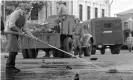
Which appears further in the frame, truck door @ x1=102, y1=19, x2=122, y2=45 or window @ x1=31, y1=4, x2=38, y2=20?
window @ x1=31, y1=4, x2=38, y2=20

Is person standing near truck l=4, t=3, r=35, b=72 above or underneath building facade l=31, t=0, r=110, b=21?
underneath

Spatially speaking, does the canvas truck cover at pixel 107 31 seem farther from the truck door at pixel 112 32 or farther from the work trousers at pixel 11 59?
the work trousers at pixel 11 59

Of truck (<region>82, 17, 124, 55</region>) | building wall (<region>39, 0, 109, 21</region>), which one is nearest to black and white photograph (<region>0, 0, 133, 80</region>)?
truck (<region>82, 17, 124, 55</region>)

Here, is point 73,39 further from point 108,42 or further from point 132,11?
point 132,11

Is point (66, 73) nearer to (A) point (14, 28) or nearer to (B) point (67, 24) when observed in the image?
(A) point (14, 28)

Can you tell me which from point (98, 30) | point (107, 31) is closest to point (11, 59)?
point (107, 31)

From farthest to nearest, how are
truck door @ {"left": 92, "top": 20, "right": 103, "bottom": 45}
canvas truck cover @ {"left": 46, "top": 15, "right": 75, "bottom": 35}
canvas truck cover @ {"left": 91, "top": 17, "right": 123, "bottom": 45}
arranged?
truck door @ {"left": 92, "top": 20, "right": 103, "bottom": 45} < canvas truck cover @ {"left": 91, "top": 17, "right": 123, "bottom": 45} < canvas truck cover @ {"left": 46, "top": 15, "right": 75, "bottom": 35}

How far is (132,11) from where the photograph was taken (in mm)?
63781

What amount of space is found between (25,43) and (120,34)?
12687 mm

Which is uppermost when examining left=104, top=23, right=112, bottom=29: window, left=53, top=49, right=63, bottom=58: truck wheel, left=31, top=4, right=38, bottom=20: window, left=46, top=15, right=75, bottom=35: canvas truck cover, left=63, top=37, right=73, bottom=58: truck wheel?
left=31, top=4, right=38, bottom=20: window

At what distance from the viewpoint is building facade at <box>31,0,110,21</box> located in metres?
47.5

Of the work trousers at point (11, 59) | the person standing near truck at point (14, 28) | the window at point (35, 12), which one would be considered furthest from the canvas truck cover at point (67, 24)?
the window at point (35, 12)

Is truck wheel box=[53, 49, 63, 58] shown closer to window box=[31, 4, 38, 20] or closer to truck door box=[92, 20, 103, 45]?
truck door box=[92, 20, 103, 45]

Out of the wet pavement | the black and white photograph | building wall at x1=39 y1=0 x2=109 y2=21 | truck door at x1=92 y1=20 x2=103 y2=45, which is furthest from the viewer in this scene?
building wall at x1=39 y1=0 x2=109 y2=21
